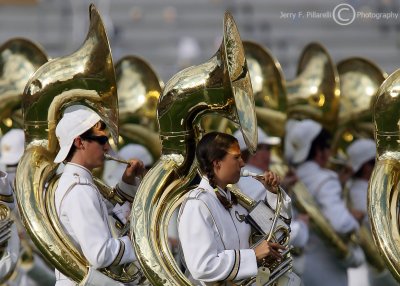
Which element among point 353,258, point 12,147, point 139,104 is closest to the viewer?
point 12,147

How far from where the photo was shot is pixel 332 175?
10.0 m

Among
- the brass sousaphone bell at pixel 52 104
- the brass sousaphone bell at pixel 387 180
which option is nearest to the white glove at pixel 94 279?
the brass sousaphone bell at pixel 52 104

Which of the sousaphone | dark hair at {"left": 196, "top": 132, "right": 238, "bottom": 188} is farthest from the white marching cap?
dark hair at {"left": 196, "top": 132, "right": 238, "bottom": 188}

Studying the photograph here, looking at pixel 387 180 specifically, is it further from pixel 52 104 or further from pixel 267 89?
pixel 267 89

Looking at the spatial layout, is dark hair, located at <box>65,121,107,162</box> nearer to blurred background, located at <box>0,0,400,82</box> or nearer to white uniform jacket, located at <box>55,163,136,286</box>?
white uniform jacket, located at <box>55,163,136,286</box>

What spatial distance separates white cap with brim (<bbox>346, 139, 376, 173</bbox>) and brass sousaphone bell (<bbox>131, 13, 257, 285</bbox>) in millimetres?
3697

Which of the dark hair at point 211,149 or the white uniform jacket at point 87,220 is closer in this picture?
the dark hair at point 211,149

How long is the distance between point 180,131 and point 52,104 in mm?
902

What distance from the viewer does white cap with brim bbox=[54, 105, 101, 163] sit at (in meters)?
6.92

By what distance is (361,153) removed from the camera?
10414 mm

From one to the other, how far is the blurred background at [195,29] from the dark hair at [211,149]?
12.9 m

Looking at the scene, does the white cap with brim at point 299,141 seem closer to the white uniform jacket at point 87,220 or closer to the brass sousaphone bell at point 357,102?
the brass sousaphone bell at point 357,102

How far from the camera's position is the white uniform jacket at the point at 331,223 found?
32.3 feet

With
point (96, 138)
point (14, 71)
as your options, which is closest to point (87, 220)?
point (96, 138)
